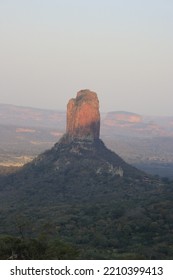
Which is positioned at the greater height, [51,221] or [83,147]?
[83,147]

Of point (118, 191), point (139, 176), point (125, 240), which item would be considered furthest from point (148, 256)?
point (139, 176)

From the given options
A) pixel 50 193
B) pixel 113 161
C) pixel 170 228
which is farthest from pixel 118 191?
pixel 170 228

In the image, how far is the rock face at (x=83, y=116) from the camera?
443 feet

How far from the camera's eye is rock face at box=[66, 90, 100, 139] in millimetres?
135000

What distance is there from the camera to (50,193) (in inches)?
4348

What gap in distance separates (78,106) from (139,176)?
2900 cm

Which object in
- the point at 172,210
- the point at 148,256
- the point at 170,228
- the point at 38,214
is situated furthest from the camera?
the point at 38,214

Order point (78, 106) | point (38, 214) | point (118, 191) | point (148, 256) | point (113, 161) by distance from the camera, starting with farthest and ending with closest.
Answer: point (78, 106), point (113, 161), point (118, 191), point (38, 214), point (148, 256)

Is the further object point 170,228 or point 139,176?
point 139,176

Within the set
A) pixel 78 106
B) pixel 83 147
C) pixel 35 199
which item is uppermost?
pixel 78 106

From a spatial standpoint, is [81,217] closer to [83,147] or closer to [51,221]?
[51,221]

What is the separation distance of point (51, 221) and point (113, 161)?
63.3 m

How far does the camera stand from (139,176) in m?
120

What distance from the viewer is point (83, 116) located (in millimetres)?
137125
